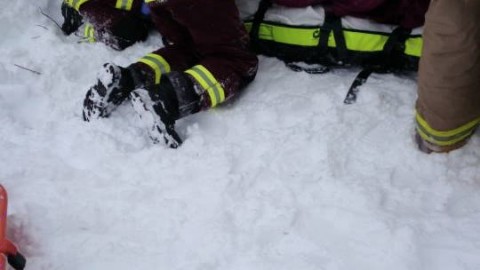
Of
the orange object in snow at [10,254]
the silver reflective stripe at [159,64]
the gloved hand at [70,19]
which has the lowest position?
the gloved hand at [70,19]

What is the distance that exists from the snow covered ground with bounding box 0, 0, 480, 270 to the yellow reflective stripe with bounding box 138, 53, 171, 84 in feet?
0.66

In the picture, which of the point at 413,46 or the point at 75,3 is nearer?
the point at 413,46

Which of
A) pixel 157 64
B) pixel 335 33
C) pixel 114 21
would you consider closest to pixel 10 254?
pixel 157 64

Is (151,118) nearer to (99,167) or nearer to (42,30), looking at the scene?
(99,167)

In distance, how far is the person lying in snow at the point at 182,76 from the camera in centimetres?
182

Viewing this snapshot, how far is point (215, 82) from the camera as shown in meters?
1.92

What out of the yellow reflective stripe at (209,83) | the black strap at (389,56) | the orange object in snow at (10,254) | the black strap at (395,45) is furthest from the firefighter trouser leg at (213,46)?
the orange object in snow at (10,254)

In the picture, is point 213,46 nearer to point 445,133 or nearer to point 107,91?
point 107,91

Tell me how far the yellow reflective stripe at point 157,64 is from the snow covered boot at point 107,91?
0.11 metres

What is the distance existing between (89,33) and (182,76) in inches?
32.1

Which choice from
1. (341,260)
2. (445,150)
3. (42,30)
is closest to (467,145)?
(445,150)

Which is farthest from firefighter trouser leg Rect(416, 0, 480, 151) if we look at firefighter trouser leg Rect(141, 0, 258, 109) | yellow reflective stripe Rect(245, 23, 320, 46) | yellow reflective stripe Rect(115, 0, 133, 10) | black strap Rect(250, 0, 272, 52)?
yellow reflective stripe Rect(115, 0, 133, 10)

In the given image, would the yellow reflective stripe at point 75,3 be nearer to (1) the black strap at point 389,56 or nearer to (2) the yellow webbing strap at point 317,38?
(2) the yellow webbing strap at point 317,38

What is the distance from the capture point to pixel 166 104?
5.92ft
